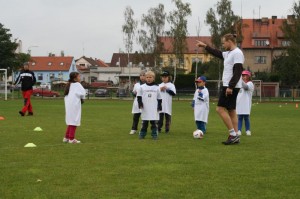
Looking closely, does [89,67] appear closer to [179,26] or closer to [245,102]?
[179,26]

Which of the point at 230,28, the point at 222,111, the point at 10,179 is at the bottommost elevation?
the point at 10,179

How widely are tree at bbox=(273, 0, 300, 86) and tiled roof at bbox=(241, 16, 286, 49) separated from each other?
19239mm

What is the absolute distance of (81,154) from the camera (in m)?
9.09

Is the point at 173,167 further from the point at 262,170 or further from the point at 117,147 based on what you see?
the point at 117,147

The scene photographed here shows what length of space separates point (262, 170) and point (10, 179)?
11.4ft

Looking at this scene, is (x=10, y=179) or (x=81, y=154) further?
Answer: (x=81, y=154)

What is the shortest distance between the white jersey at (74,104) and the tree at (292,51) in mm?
55053

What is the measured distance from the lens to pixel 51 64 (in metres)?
129

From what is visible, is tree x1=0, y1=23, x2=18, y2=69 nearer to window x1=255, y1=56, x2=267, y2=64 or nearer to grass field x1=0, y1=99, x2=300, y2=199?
window x1=255, y1=56, x2=267, y2=64

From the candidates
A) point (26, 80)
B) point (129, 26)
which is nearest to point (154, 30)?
point (129, 26)

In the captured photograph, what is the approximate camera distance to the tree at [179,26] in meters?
68.9

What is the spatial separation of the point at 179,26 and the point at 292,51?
49.6 feet

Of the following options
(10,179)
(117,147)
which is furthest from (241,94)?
(10,179)

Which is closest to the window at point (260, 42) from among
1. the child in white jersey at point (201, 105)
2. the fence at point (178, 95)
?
the fence at point (178, 95)
